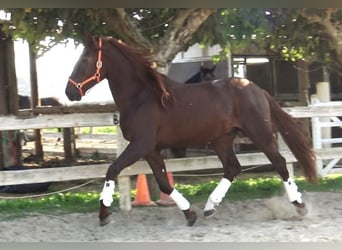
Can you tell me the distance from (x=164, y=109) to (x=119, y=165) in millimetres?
834

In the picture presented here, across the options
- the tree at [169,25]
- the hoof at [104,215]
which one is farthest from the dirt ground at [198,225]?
the tree at [169,25]

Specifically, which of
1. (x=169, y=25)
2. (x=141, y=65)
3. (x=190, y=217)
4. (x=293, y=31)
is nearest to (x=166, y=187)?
(x=190, y=217)

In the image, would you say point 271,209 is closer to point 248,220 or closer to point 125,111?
point 248,220

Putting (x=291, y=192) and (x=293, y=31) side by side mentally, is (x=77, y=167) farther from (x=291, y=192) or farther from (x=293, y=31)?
(x=293, y=31)

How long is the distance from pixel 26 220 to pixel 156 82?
7.33ft

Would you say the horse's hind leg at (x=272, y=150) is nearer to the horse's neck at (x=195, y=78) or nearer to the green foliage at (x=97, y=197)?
the green foliage at (x=97, y=197)

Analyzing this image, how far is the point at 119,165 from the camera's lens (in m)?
5.35

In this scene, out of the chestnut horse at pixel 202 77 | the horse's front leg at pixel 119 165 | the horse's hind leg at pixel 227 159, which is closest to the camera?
the horse's front leg at pixel 119 165

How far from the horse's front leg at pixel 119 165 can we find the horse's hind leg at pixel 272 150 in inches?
48.3

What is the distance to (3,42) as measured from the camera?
10.7 meters

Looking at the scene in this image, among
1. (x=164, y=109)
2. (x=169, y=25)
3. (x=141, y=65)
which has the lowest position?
(x=164, y=109)

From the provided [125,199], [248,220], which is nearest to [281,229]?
[248,220]

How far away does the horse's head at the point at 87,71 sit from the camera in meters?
5.52

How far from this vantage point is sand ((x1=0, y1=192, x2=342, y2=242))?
5.11m
